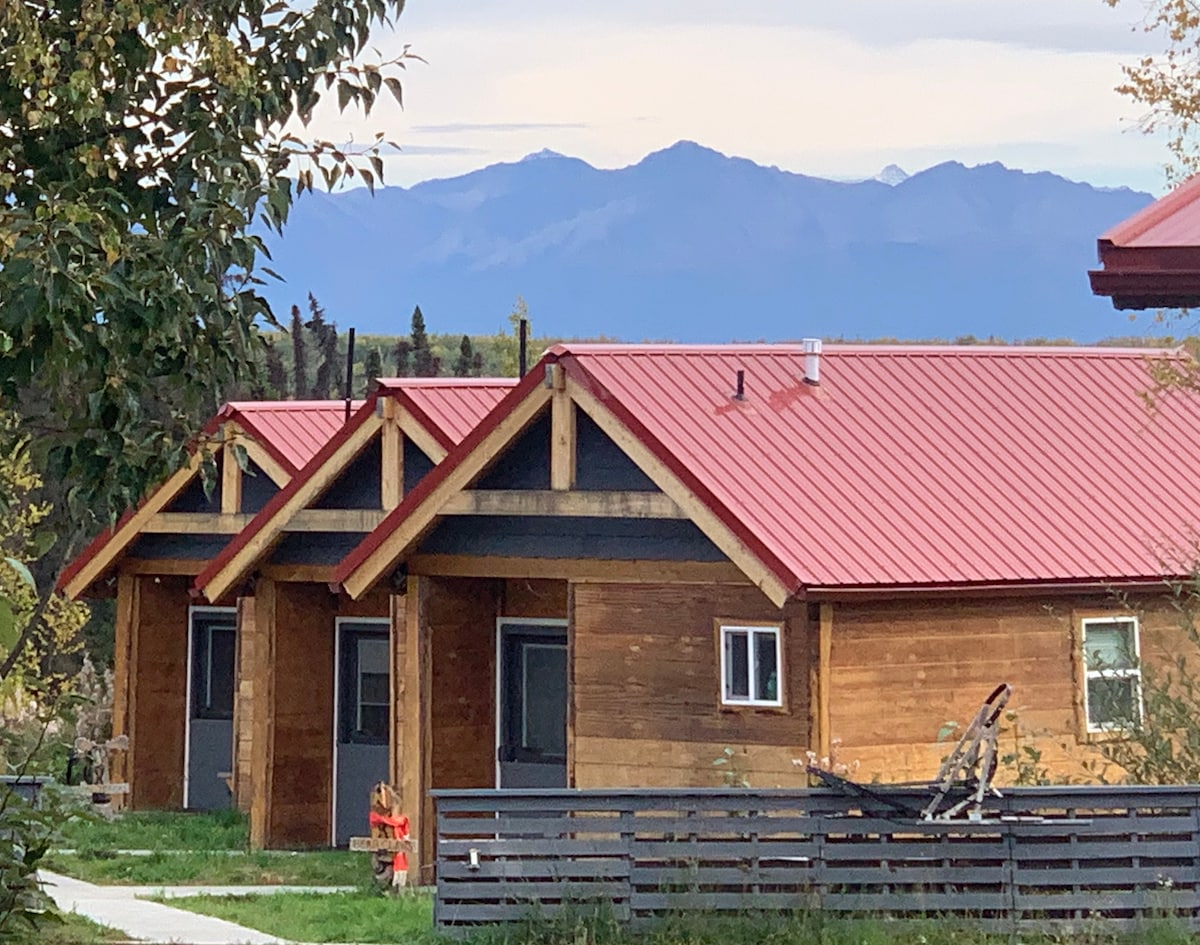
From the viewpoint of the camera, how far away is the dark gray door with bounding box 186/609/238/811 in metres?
28.7

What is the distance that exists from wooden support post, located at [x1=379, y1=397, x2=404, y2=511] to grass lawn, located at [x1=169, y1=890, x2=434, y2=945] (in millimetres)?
4302

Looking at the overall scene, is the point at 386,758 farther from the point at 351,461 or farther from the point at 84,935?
the point at 84,935

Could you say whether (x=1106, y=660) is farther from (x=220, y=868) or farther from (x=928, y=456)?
(x=220, y=868)

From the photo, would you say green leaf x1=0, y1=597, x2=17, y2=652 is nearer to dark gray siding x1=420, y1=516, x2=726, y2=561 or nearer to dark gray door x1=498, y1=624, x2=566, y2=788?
dark gray siding x1=420, y1=516, x2=726, y2=561

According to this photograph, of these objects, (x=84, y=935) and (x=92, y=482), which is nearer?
(x=92, y=482)

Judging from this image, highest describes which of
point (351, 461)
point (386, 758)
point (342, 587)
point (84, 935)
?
point (351, 461)

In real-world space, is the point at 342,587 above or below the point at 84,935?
above

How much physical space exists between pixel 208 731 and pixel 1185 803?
1720 cm

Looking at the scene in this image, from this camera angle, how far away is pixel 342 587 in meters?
20.8

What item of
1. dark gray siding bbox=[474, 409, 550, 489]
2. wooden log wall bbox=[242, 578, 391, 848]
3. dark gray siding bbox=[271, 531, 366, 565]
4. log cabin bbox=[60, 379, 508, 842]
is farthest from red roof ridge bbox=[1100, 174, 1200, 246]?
wooden log wall bbox=[242, 578, 391, 848]

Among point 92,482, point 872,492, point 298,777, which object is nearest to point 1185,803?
point 872,492

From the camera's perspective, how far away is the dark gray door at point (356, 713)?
24.5 metres

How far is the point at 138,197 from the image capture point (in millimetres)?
12398

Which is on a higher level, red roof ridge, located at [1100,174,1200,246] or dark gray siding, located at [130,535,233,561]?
dark gray siding, located at [130,535,233,561]
